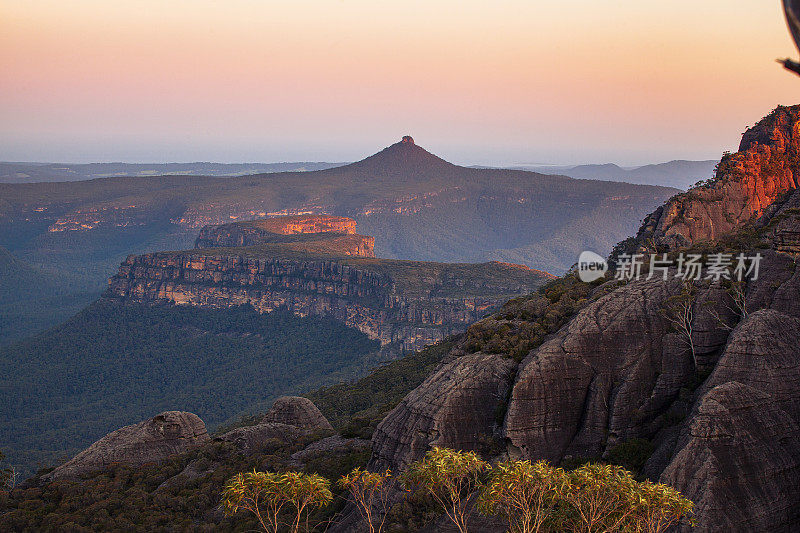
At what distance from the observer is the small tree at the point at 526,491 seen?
95.2 ft

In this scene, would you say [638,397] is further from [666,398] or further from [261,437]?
[261,437]

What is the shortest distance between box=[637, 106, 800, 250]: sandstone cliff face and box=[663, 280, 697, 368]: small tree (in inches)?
1155

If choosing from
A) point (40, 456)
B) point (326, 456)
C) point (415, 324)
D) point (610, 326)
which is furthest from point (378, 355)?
point (610, 326)

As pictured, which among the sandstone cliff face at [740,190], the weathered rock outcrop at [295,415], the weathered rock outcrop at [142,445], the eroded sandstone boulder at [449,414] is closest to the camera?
the eroded sandstone boulder at [449,414]

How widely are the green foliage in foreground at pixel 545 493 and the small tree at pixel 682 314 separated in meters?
9.60

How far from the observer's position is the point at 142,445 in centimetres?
6431

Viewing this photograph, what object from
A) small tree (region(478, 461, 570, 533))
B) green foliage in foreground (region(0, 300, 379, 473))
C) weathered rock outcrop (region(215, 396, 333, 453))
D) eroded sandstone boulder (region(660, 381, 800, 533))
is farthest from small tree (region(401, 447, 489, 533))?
green foliage in foreground (region(0, 300, 379, 473))

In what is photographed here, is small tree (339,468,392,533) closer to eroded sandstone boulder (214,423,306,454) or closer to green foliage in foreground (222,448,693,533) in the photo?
green foliage in foreground (222,448,693,533)

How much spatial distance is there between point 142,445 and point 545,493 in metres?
43.0

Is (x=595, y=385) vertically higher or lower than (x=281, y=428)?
higher

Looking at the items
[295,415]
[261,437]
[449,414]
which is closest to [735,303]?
[449,414]

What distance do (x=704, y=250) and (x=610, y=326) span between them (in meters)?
14.3

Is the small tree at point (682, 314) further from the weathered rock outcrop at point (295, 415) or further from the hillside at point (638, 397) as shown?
the weathered rock outcrop at point (295, 415)

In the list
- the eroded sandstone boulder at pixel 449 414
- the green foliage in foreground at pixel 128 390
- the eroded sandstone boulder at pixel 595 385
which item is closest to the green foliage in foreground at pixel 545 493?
the eroded sandstone boulder at pixel 449 414
